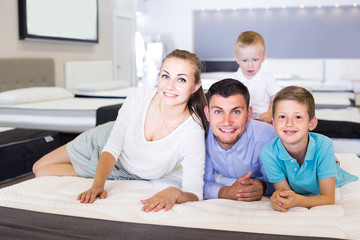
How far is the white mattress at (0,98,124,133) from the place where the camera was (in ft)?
13.9

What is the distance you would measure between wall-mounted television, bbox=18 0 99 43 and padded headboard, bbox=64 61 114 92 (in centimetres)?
37

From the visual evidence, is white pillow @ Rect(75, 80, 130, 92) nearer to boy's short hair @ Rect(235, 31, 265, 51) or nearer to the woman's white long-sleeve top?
boy's short hair @ Rect(235, 31, 265, 51)

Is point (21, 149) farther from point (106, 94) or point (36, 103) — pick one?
point (106, 94)

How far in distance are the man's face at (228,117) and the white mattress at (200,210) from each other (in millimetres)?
277

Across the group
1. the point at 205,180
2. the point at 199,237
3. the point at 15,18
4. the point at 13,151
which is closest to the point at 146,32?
the point at 15,18

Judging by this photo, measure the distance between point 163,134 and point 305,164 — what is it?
629 mm

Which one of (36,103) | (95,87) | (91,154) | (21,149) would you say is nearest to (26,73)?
(36,103)

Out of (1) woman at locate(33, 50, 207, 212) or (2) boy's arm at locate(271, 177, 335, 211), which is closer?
(2) boy's arm at locate(271, 177, 335, 211)

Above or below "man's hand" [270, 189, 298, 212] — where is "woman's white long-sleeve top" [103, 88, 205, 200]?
above

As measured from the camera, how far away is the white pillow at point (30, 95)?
452cm

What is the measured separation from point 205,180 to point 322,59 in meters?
8.10

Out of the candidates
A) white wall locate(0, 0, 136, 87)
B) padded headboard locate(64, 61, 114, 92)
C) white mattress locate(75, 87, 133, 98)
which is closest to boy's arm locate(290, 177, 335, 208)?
white mattress locate(75, 87, 133, 98)

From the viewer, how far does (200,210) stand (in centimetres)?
154

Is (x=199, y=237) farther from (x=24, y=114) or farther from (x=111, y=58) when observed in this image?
(x=111, y=58)
